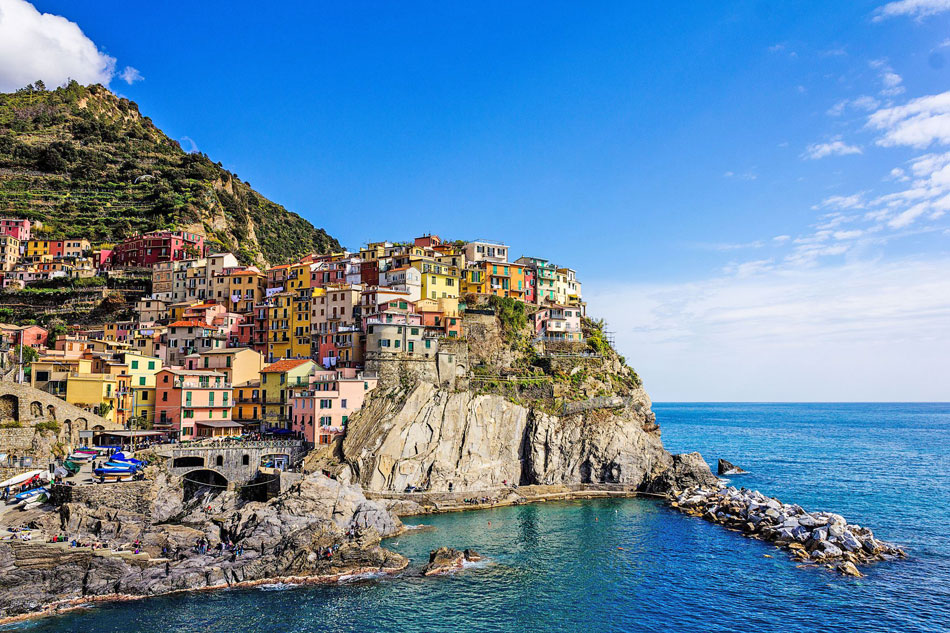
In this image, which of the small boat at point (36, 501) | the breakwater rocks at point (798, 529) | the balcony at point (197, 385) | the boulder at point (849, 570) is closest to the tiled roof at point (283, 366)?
the balcony at point (197, 385)

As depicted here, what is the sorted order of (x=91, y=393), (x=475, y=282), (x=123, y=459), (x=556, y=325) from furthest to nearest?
(x=475, y=282)
(x=556, y=325)
(x=91, y=393)
(x=123, y=459)

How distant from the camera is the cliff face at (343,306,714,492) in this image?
63.4 m

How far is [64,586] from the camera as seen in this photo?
36719mm

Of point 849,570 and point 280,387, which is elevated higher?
point 280,387

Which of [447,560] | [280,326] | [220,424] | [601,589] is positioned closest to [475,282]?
[280,326]

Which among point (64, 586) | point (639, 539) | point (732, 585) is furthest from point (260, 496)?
point (732, 585)

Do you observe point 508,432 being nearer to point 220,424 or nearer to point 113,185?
point 220,424

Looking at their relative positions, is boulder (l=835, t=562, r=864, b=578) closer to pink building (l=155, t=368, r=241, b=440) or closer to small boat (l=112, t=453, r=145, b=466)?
small boat (l=112, t=453, r=145, b=466)

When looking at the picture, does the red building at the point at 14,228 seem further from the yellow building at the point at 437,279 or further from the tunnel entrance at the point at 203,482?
the tunnel entrance at the point at 203,482

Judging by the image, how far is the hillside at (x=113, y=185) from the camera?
112562 millimetres

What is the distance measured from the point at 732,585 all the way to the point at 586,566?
9416 mm

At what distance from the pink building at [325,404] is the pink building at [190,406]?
620 cm

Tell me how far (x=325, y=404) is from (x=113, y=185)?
90.5 meters

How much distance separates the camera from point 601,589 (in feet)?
133
